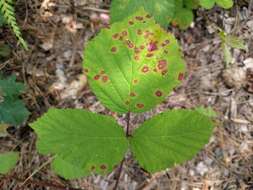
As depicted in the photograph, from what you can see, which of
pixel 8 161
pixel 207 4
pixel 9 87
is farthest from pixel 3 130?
pixel 207 4

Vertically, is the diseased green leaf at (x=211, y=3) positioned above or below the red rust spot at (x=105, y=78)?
above

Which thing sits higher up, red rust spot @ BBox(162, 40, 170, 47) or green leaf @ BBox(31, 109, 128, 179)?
red rust spot @ BBox(162, 40, 170, 47)

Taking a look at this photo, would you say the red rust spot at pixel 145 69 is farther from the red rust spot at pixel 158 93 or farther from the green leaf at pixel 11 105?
the green leaf at pixel 11 105

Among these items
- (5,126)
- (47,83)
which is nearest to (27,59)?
(47,83)

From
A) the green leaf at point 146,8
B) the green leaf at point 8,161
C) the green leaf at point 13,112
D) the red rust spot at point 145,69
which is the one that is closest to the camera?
the red rust spot at point 145,69

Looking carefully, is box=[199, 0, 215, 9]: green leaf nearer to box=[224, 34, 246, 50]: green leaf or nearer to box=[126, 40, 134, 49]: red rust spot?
box=[224, 34, 246, 50]: green leaf

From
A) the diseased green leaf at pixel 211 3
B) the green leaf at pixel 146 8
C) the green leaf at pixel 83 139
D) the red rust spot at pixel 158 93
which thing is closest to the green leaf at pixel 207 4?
the diseased green leaf at pixel 211 3

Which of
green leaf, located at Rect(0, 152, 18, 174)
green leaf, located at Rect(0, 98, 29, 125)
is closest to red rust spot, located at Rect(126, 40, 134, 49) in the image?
green leaf, located at Rect(0, 152, 18, 174)
